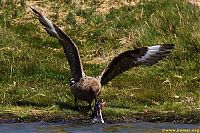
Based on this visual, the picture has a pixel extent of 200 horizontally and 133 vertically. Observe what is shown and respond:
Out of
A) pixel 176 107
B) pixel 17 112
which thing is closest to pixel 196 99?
pixel 176 107

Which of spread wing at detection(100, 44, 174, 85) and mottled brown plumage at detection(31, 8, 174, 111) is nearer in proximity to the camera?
mottled brown plumage at detection(31, 8, 174, 111)

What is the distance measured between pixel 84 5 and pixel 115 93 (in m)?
6.02

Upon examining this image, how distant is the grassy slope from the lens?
43.3 ft

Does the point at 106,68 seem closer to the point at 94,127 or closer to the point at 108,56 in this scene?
the point at 94,127

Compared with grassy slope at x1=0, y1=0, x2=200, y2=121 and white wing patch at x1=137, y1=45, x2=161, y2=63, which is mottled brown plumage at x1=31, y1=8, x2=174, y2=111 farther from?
grassy slope at x1=0, y1=0, x2=200, y2=121

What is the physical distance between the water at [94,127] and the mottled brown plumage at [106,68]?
94 cm

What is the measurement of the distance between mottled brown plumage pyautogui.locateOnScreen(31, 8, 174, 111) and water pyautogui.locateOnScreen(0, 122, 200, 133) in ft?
3.09

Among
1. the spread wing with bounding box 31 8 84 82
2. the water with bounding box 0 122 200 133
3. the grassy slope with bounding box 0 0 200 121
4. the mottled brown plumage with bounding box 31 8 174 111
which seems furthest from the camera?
the grassy slope with bounding box 0 0 200 121

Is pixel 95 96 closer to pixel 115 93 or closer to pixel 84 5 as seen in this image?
pixel 115 93

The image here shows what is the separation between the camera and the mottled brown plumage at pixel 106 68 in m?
12.5

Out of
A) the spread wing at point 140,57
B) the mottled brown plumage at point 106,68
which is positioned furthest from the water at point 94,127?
the spread wing at point 140,57

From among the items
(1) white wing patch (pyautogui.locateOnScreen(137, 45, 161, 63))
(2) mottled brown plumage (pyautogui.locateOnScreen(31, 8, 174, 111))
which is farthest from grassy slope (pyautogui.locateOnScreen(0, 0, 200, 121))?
(1) white wing patch (pyautogui.locateOnScreen(137, 45, 161, 63))

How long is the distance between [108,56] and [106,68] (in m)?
3.54

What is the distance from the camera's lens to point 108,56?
53.8ft
